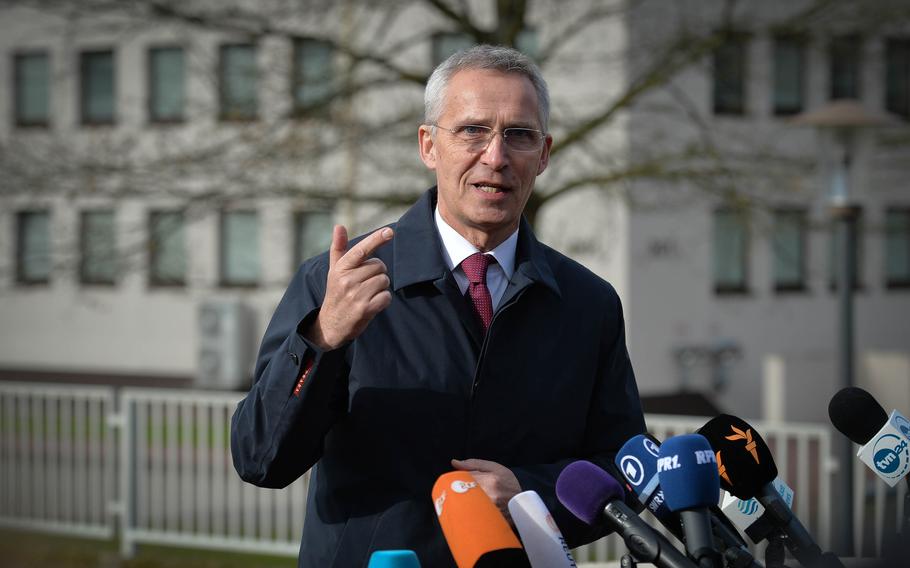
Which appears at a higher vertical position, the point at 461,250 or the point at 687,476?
the point at 461,250

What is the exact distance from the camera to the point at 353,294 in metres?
2.72

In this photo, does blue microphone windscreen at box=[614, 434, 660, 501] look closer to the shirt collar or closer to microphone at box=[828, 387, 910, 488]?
microphone at box=[828, 387, 910, 488]

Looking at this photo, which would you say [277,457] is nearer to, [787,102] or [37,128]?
[787,102]

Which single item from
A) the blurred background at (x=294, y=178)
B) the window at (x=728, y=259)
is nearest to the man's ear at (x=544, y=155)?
the blurred background at (x=294, y=178)

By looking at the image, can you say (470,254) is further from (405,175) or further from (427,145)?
(405,175)

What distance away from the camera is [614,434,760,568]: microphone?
2.36 meters

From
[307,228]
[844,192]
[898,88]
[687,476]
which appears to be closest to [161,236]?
[307,228]

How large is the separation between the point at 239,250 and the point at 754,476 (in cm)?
2576

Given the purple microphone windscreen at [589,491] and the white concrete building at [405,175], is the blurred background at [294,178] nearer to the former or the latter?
the white concrete building at [405,175]

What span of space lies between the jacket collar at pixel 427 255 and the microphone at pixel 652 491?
0.76m

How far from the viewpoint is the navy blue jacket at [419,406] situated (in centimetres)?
300

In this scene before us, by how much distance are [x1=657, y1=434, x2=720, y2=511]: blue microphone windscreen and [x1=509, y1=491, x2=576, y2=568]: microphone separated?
222mm

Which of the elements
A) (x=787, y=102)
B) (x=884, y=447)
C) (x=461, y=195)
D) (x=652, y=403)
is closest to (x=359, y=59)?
(x=652, y=403)

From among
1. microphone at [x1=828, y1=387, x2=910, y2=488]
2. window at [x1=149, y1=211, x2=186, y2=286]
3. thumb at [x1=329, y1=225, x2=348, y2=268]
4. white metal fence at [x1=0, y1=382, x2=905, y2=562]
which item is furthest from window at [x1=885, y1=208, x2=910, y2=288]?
thumb at [x1=329, y1=225, x2=348, y2=268]
